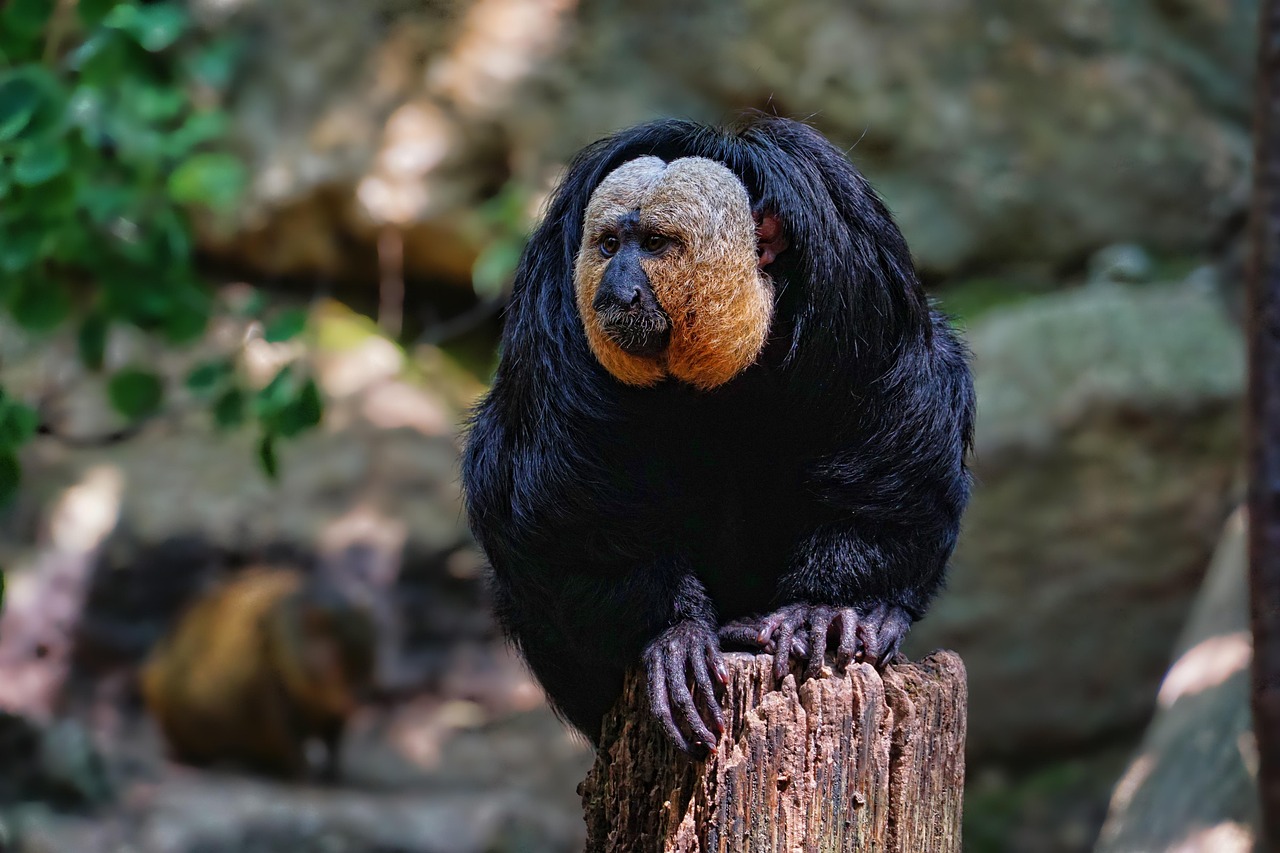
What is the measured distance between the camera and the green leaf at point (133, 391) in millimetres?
3498

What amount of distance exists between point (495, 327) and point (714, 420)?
3.93 metres

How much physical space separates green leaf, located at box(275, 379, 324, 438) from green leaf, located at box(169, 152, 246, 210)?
2.22 m

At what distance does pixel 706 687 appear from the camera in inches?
84.5

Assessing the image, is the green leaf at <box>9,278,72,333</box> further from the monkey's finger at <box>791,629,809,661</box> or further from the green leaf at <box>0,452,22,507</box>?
the monkey's finger at <box>791,629,809,661</box>

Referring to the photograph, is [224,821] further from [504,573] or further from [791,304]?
[791,304]

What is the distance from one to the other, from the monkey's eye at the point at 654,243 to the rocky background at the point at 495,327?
3.19 m

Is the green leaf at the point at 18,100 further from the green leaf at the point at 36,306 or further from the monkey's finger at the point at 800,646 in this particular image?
the monkey's finger at the point at 800,646

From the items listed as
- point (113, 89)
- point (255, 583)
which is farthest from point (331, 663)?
point (113, 89)

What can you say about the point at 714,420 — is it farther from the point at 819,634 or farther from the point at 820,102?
the point at 820,102

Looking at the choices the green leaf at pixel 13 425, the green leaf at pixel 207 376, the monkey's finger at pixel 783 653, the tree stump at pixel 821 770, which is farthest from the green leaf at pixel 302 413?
the monkey's finger at pixel 783 653

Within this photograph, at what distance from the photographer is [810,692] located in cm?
212

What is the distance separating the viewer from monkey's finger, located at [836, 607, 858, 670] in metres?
2.21

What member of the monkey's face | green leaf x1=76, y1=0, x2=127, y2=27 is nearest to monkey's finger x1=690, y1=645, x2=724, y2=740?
the monkey's face

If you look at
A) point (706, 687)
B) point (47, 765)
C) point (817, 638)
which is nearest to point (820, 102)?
point (817, 638)
